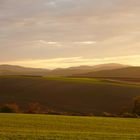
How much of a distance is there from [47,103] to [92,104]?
7.64 m

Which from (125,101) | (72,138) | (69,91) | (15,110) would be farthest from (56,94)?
(72,138)

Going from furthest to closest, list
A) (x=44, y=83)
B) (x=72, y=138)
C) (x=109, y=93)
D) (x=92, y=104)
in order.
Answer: (x=44, y=83), (x=109, y=93), (x=92, y=104), (x=72, y=138)

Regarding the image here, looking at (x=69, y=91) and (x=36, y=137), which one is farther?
(x=69, y=91)

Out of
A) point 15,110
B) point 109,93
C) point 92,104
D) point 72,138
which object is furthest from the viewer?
point 109,93

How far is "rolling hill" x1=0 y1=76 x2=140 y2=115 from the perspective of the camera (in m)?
60.1

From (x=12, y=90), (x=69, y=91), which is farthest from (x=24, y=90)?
(x=69, y=91)

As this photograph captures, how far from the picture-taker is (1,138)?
16.3 metres

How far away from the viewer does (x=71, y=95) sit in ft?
237

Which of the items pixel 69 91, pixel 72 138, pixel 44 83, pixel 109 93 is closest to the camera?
pixel 72 138

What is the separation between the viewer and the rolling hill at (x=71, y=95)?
197 ft

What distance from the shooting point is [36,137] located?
56.5ft

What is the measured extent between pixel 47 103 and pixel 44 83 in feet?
78.7

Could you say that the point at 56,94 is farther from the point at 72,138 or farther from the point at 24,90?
the point at 72,138

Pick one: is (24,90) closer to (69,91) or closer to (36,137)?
(69,91)
